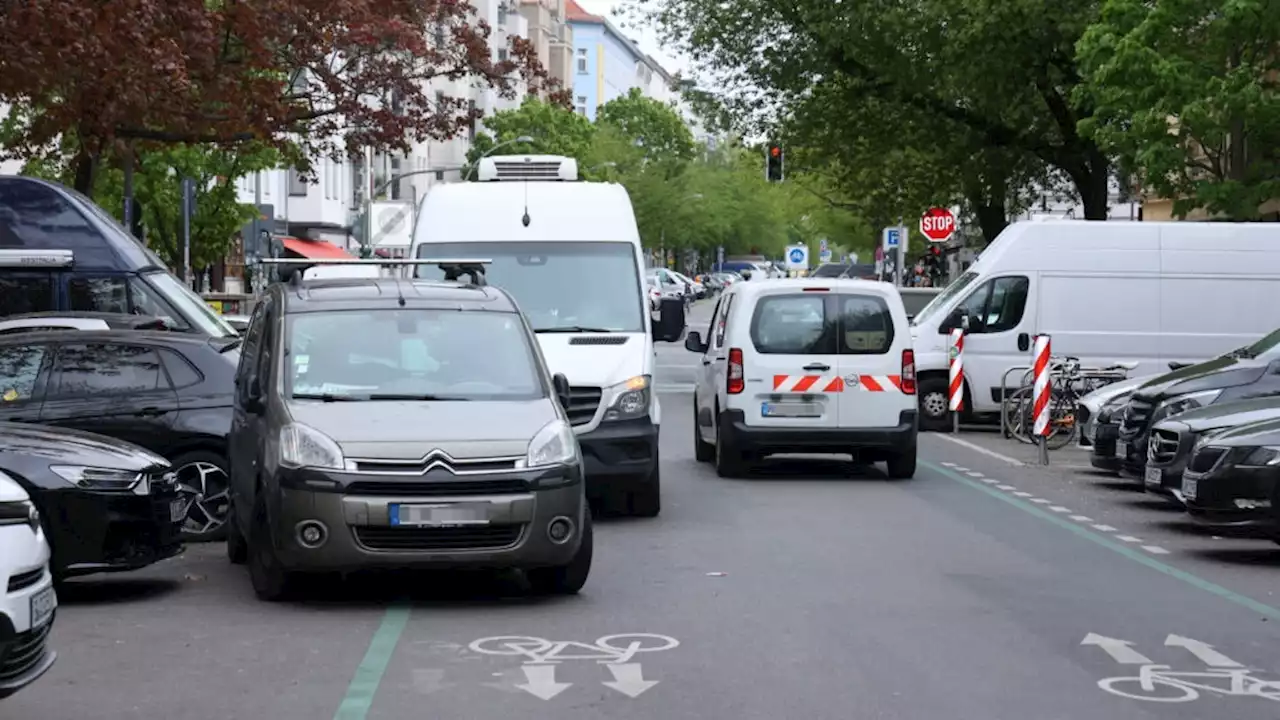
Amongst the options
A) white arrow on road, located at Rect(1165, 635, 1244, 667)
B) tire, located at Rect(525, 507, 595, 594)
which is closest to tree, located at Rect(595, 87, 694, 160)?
tire, located at Rect(525, 507, 595, 594)

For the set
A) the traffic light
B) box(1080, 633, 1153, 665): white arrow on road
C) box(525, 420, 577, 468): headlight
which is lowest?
box(1080, 633, 1153, 665): white arrow on road

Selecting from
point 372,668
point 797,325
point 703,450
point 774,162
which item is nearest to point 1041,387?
point 703,450

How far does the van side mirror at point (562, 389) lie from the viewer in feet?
41.9

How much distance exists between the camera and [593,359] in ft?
53.5

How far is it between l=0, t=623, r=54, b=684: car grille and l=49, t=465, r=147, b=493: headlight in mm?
3875

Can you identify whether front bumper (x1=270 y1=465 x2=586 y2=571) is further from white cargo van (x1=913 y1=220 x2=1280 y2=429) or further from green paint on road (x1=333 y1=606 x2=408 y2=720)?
white cargo van (x1=913 y1=220 x2=1280 y2=429)

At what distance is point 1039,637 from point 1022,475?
11218mm

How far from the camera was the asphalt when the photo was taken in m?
8.94

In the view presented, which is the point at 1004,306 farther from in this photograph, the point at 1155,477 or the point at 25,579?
the point at 25,579

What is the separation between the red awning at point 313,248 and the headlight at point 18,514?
201 ft

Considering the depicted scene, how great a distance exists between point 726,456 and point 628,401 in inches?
177

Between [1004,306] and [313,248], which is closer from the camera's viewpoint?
[1004,306]

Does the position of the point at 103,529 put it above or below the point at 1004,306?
below

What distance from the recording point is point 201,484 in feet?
48.4
